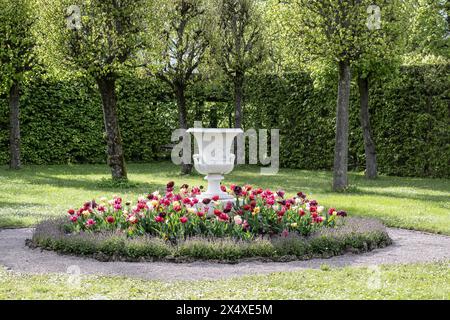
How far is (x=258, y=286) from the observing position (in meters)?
6.33

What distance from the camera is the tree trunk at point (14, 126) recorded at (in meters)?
19.2

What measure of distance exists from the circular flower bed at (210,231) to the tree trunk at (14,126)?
10.5 m

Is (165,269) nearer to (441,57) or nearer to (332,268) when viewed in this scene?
(332,268)

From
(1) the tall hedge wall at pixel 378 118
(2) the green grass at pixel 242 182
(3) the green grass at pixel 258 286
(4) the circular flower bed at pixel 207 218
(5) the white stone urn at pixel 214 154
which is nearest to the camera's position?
(3) the green grass at pixel 258 286

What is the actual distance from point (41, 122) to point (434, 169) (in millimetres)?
12668

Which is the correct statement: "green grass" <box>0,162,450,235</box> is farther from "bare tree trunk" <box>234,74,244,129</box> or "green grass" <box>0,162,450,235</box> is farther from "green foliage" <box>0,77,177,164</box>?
"bare tree trunk" <box>234,74,244,129</box>

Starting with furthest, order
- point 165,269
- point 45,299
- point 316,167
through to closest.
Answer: point 316,167
point 165,269
point 45,299

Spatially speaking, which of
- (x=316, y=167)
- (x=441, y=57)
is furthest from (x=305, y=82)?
(x=441, y=57)

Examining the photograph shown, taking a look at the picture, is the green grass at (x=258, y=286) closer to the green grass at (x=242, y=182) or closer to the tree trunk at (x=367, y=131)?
the green grass at (x=242, y=182)

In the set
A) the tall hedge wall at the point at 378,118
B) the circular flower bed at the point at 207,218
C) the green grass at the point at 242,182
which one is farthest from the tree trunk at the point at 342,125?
the circular flower bed at the point at 207,218

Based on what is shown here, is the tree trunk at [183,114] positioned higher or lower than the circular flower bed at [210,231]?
higher

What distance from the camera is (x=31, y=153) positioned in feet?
69.3

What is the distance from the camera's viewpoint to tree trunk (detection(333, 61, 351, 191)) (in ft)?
48.3

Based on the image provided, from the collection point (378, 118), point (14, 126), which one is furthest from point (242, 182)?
Result: point (14, 126)
